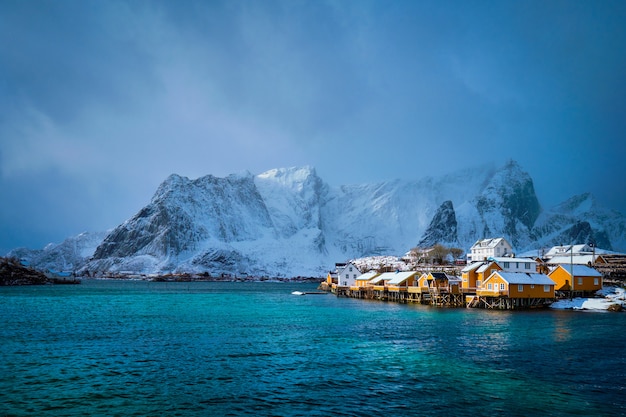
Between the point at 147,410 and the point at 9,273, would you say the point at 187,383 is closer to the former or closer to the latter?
the point at 147,410

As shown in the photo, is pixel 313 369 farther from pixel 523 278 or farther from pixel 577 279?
pixel 577 279

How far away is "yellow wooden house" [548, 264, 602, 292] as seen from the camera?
73062 mm

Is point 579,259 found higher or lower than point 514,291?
higher

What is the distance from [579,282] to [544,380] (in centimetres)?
5700

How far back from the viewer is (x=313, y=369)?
27.4m

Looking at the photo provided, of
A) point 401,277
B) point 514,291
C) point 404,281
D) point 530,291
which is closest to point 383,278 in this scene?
point 401,277

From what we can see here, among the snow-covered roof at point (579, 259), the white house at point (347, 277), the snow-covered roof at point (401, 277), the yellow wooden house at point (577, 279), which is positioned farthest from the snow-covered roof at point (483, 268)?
the white house at point (347, 277)

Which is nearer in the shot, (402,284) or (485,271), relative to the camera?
(485,271)

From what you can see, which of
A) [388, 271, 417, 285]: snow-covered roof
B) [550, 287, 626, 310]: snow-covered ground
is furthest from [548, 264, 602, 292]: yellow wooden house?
[388, 271, 417, 285]: snow-covered roof

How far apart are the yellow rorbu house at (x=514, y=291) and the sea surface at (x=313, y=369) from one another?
50.4 feet

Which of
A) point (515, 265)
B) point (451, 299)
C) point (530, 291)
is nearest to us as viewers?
point (530, 291)

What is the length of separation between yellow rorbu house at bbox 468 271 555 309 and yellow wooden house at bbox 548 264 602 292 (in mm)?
6574

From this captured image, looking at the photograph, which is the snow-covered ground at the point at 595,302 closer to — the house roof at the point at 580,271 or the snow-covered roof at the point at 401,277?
the house roof at the point at 580,271

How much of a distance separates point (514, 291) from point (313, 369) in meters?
47.2
